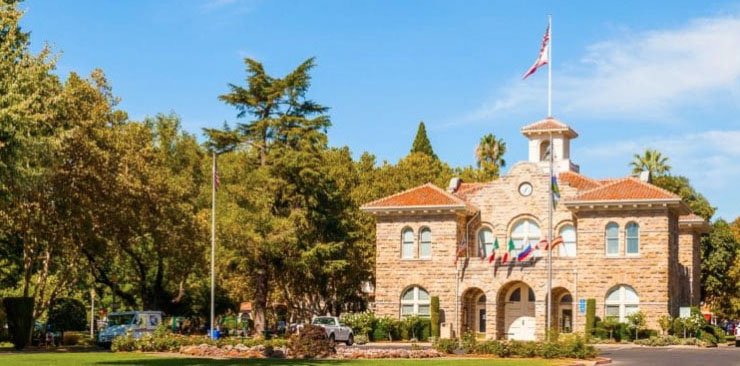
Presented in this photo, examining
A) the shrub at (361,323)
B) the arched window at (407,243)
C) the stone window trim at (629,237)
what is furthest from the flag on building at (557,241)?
the shrub at (361,323)

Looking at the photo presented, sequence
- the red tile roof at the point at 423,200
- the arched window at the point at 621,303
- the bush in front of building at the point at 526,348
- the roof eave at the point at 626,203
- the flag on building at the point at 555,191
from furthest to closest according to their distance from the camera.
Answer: the red tile roof at the point at 423,200, the arched window at the point at 621,303, the roof eave at the point at 626,203, the flag on building at the point at 555,191, the bush in front of building at the point at 526,348

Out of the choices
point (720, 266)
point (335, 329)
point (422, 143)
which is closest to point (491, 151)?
point (422, 143)

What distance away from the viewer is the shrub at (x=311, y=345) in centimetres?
4069

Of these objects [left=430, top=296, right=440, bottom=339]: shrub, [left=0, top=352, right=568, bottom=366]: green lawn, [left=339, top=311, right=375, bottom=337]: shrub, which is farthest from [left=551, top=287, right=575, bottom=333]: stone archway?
[left=0, top=352, right=568, bottom=366]: green lawn

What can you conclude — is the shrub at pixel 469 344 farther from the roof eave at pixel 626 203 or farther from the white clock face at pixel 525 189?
the white clock face at pixel 525 189

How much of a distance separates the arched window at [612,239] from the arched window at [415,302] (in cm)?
1064

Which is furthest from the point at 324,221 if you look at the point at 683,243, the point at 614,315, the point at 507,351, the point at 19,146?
the point at 19,146

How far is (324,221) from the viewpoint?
66.1m

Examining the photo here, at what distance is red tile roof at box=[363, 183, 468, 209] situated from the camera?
6209cm

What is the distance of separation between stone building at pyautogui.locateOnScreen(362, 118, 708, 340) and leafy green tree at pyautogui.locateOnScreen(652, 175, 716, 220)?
636 inches

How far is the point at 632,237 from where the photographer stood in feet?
193

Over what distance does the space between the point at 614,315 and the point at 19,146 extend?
3930cm

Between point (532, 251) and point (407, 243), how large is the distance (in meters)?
7.26

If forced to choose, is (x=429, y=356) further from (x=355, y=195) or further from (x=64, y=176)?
(x=355, y=195)
